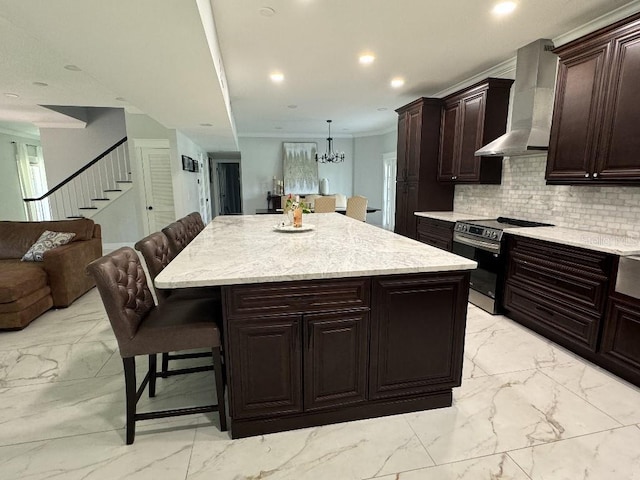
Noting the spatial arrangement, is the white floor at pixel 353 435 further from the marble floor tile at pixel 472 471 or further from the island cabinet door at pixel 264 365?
the island cabinet door at pixel 264 365

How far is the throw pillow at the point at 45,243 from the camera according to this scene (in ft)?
11.8

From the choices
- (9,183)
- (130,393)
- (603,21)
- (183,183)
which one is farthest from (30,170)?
(603,21)

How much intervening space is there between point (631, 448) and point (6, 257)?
5.59 m

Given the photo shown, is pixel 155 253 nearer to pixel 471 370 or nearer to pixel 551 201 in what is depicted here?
pixel 471 370

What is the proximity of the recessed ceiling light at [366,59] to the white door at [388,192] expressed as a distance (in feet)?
16.3

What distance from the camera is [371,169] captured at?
948cm

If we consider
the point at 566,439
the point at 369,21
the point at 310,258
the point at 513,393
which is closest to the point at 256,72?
the point at 369,21

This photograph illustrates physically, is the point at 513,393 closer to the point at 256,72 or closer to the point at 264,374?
the point at 264,374

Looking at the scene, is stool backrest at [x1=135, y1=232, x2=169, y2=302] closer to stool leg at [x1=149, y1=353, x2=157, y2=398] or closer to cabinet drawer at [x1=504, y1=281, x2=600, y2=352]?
stool leg at [x1=149, y1=353, x2=157, y2=398]

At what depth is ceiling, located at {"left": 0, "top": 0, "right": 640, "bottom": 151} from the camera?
6.84 feet

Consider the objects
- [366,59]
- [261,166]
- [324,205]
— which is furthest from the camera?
[261,166]

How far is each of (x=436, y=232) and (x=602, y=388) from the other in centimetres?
244

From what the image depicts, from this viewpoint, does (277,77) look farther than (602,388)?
Yes

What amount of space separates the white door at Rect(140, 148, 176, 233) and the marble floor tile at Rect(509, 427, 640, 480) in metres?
6.23
